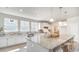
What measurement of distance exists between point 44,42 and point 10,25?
2.18 ft

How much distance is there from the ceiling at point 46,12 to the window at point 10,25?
15 centimetres

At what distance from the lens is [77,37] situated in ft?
5.49

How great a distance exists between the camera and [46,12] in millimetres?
1672

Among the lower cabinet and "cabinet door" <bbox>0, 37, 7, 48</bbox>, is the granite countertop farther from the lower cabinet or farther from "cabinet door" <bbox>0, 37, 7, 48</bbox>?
"cabinet door" <bbox>0, 37, 7, 48</bbox>

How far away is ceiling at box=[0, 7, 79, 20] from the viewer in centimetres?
164

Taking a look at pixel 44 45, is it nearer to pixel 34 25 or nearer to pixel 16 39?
pixel 34 25

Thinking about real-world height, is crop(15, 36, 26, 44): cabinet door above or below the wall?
below

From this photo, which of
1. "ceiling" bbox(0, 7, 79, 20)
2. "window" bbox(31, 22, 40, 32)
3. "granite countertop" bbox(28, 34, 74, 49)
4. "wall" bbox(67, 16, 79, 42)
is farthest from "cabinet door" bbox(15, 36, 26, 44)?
"wall" bbox(67, 16, 79, 42)

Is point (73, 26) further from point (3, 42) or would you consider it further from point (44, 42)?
point (3, 42)

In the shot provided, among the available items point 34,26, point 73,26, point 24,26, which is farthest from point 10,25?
point 73,26

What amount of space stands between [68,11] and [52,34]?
488mm

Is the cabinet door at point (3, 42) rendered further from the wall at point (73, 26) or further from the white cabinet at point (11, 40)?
the wall at point (73, 26)

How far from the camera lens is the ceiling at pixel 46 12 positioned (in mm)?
1638
